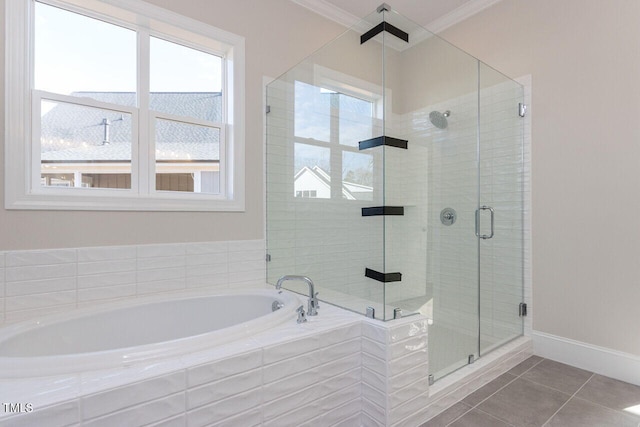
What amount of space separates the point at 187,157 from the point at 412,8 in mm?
2306

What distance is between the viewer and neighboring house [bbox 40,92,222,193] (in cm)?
188

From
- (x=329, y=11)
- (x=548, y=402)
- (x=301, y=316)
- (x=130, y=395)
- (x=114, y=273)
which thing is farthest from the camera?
(x=329, y=11)

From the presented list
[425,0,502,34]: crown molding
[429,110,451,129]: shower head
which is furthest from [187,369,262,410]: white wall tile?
[425,0,502,34]: crown molding

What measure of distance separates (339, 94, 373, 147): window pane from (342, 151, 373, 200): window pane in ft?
0.31

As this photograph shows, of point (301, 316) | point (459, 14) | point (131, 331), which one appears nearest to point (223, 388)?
point (301, 316)

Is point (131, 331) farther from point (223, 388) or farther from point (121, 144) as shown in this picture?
point (121, 144)

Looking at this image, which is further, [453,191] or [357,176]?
[453,191]

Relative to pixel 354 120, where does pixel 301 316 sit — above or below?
below

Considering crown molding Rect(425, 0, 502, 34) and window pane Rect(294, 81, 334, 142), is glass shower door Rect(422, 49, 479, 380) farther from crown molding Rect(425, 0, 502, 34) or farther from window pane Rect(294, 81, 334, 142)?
crown molding Rect(425, 0, 502, 34)

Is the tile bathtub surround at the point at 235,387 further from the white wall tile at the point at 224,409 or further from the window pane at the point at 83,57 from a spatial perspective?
the window pane at the point at 83,57

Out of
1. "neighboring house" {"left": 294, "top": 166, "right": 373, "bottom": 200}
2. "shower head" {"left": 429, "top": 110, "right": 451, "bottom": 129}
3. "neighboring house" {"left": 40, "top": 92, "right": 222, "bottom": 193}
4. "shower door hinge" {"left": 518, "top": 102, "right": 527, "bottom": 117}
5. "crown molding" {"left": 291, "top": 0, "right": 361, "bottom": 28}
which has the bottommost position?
"neighboring house" {"left": 294, "top": 166, "right": 373, "bottom": 200}

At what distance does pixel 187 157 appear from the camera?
2324 mm

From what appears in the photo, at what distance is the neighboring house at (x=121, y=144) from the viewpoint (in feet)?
6.17

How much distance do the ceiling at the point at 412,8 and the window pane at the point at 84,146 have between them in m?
1.74
